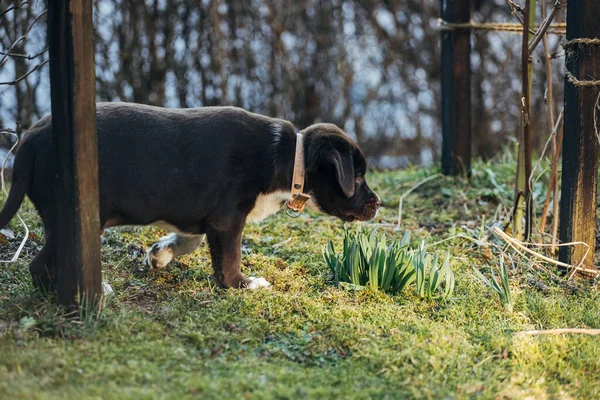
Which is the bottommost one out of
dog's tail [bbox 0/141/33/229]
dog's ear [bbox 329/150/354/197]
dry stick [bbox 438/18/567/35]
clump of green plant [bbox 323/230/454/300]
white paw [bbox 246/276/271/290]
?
white paw [bbox 246/276/271/290]

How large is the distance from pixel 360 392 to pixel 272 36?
841 centimetres

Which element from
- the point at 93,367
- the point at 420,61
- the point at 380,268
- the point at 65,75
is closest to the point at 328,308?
the point at 380,268

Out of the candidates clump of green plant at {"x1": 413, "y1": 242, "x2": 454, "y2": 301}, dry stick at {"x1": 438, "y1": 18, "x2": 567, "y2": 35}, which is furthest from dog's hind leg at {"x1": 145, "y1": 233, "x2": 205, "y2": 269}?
dry stick at {"x1": 438, "y1": 18, "x2": 567, "y2": 35}

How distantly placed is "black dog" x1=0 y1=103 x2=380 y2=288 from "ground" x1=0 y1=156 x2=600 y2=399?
14.3 inches

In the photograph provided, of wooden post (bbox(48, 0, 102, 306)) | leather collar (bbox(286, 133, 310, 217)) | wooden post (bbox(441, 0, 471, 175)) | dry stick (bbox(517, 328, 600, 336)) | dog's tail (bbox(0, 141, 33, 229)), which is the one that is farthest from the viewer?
wooden post (bbox(441, 0, 471, 175))

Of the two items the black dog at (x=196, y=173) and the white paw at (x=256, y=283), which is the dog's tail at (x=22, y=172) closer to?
the black dog at (x=196, y=173)

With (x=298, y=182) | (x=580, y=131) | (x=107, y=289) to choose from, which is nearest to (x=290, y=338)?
(x=107, y=289)

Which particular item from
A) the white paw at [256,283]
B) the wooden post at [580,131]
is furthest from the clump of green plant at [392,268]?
the wooden post at [580,131]

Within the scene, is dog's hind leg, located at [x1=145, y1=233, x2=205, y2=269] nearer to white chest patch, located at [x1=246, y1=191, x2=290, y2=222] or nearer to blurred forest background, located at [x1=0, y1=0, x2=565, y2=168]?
white chest patch, located at [x1=246, y1=191, x2=290, y2=222]

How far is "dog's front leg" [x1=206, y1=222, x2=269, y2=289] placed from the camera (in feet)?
14.6

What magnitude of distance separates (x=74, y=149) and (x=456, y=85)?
4668 millimetres

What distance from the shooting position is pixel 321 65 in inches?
446

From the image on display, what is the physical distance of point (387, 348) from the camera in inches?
138

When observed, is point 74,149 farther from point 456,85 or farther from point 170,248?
point 456,85
